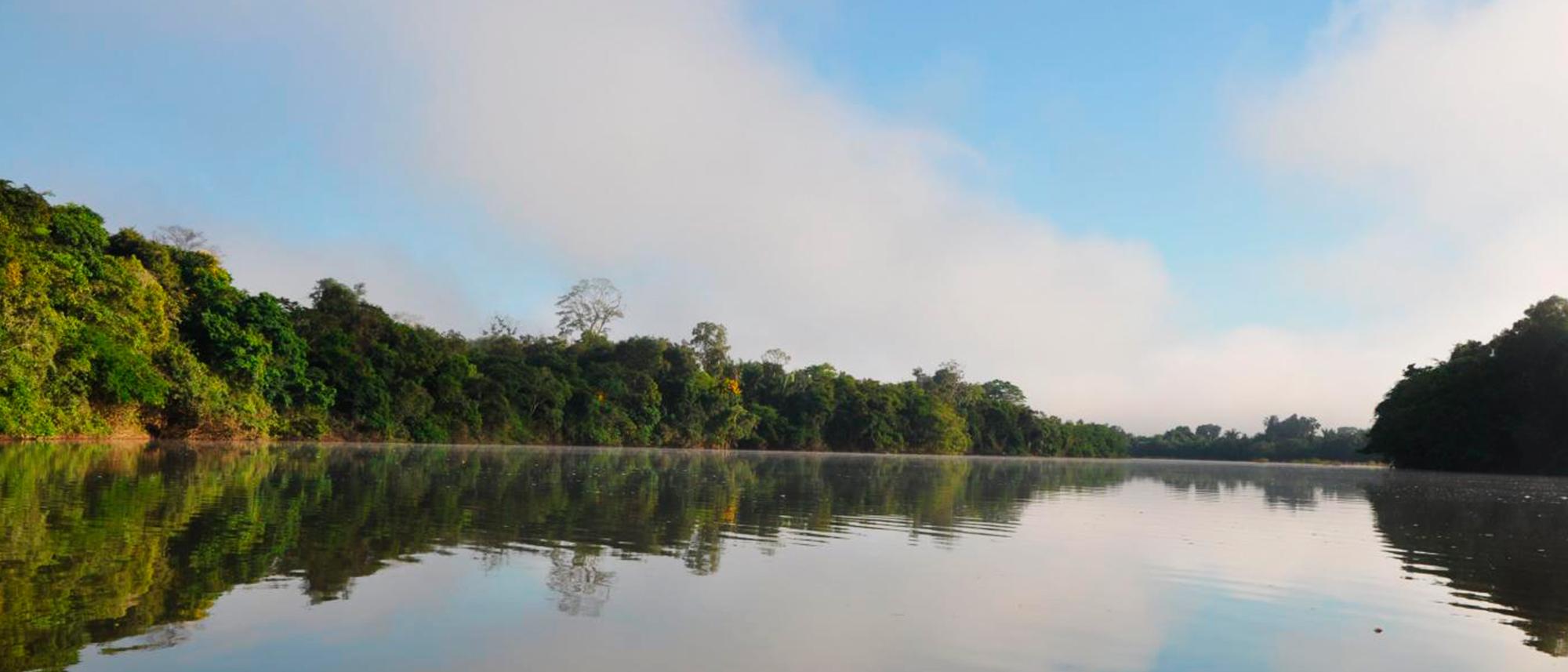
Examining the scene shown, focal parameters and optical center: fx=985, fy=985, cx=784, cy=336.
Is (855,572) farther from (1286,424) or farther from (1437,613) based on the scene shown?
(1286,424)

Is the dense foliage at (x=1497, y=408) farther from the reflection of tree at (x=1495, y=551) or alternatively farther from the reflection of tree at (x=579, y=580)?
the reflection of tree at (x=579, y=580)

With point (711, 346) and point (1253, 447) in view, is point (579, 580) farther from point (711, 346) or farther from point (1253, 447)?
point (1253, 447)

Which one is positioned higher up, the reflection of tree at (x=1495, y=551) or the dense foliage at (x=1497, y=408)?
the dense foliage at (x=1497, y=408)

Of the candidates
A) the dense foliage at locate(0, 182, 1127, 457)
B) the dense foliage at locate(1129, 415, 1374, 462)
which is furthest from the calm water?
the dense foliage at locate(1129, 415, 1374, 462)

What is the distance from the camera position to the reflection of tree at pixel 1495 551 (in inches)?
347

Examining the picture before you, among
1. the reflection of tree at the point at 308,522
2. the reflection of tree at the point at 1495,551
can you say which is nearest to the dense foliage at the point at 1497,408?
the reflection of tree at the point at 1495,551

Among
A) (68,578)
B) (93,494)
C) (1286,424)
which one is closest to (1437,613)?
(68,578)

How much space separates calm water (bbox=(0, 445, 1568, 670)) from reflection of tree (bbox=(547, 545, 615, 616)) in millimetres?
44

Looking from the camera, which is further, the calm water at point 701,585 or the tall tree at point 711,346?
the tall tree at point 711,346

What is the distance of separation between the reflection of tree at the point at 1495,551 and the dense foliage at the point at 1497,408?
44400 millimetres

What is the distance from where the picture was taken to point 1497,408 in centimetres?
6656

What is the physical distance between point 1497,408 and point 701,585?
76.3 meters

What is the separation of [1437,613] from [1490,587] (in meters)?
2.28

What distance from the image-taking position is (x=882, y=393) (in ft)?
340
